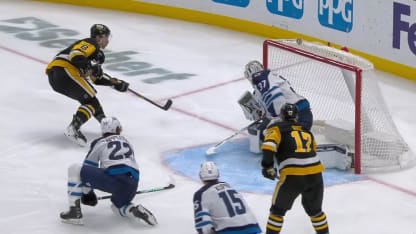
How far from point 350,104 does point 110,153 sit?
6.67 ft

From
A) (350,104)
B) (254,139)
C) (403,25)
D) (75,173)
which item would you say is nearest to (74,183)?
(75,173)

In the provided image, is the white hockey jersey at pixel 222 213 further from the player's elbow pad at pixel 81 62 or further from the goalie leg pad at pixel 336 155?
the player's elbow pad at pixel 81 62

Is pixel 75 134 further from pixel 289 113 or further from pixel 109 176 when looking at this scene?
pixel 289 113

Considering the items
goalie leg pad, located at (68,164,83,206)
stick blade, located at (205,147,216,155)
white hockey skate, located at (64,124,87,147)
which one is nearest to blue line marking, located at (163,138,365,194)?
stick blade, located at (205,147,216,155)

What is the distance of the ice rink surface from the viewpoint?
639 cm

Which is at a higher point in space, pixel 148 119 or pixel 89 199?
pixel 89 199

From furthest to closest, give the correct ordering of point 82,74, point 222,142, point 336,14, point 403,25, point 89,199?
point 336,14
point 403,25
point 82,74
point 222,142
point 89,199

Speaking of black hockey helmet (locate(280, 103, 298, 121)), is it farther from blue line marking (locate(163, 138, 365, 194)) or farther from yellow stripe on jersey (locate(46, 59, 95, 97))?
yellow stripe on jersey (locate(46, 59, 95, 97))

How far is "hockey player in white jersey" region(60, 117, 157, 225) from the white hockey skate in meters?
1.40

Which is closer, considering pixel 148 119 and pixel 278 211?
pixel 278 211

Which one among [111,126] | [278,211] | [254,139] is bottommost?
[254,139]

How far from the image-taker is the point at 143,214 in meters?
6.15

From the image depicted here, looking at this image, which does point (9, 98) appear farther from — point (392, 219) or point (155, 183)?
point (392, 219)

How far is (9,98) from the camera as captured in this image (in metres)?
8.77
